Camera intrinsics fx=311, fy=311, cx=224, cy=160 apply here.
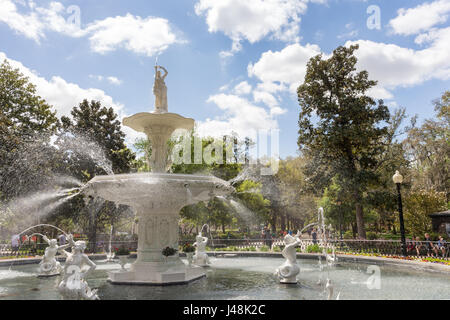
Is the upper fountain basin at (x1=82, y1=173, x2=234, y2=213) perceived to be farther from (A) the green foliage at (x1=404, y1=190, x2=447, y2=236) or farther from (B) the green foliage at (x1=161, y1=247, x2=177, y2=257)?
(A) the green foliage at (x1=404, y1=190, x2=447, y2=236)

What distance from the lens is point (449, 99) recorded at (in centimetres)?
2919

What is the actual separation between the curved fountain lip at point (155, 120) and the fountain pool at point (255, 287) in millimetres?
5515

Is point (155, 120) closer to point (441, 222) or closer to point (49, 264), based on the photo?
point (49, 264)

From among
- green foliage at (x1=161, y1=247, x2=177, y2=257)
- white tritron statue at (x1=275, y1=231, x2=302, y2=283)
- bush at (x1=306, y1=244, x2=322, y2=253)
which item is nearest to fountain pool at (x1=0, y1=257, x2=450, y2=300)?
white tritron statue at (x1=275, y1=231, x2=302, y2=283)

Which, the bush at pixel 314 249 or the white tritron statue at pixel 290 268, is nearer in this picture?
the white tritron statue at pixel 290 268

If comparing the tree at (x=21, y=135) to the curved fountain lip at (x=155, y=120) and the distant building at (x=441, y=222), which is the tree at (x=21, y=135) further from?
the distant building at (x=441, y=222)

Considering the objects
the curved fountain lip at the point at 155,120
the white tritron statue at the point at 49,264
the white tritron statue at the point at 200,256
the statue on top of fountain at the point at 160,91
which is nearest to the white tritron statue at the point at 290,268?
the white tritron statue at the point at 200,256

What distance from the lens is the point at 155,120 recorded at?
11.2 m

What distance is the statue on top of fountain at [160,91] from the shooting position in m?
11.9

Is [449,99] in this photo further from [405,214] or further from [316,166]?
[316,166]

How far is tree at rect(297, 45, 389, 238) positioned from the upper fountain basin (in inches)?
606

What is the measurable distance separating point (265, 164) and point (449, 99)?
1070 inches

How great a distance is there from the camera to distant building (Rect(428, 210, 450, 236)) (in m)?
20.0
